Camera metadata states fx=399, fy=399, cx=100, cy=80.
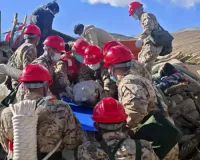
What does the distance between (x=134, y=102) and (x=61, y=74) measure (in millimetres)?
2591

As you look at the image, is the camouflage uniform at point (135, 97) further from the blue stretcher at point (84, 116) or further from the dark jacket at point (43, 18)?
the dark jacket at point (43, 18)

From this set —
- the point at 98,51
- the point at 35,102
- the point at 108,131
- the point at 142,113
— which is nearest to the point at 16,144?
the point at 35,102

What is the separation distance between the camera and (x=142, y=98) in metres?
4.43

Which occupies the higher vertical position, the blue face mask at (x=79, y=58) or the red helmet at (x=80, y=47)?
the red helmet at (x=80, y=47)

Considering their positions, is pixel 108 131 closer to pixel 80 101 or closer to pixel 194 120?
pixel 80 101

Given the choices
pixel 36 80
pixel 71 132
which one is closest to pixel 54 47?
pixel 36 80

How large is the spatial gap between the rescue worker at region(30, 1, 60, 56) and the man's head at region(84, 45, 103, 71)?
3.06 metres

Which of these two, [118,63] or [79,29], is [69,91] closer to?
[118,63]

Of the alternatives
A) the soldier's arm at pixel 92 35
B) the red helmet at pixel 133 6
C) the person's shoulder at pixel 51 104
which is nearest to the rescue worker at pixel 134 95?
the person's shoulder at pixel 51 104

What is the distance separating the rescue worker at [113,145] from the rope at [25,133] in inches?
17.5

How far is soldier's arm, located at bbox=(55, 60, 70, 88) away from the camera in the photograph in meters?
6.65

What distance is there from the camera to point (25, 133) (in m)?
3.62

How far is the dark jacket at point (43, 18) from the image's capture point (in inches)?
370

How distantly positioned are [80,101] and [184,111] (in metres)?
2.06
